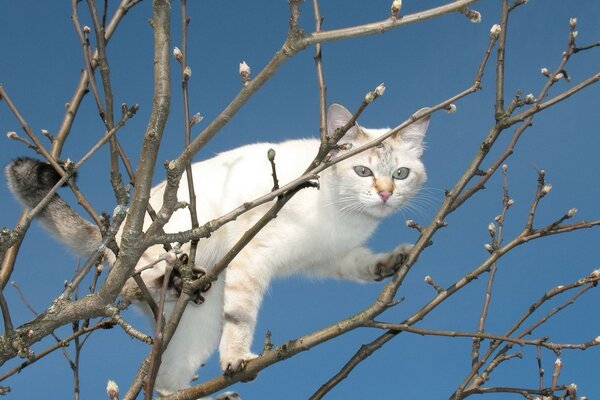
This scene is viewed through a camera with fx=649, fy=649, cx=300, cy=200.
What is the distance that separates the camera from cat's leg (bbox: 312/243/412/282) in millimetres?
4305

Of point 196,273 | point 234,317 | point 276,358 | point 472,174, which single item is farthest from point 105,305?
point 472,174

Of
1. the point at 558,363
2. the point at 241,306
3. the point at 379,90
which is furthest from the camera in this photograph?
the point at 241,306

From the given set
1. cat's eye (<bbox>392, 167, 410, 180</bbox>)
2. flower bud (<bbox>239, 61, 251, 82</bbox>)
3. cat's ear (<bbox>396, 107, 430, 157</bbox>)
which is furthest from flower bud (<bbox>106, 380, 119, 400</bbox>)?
cat's ear (<bbox>396, 107, 430, 157</bbox>)

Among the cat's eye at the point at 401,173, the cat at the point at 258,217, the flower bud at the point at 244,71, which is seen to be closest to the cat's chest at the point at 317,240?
the cat at the point at 258,217

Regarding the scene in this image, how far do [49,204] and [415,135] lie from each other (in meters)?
2.51

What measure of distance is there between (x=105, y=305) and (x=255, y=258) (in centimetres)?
155

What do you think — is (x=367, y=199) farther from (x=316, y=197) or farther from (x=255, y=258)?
(x=255, y=258)

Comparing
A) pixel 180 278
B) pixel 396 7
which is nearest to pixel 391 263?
pixel 180 278

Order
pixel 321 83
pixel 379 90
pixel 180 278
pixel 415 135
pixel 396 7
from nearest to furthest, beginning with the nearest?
1. pixel 396 7
2. pixel 379 90
3. pixel 321 83
4. pixel 180 278
5. pixel 415 135

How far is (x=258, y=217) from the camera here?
395 cm

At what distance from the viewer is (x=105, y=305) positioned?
2.42m

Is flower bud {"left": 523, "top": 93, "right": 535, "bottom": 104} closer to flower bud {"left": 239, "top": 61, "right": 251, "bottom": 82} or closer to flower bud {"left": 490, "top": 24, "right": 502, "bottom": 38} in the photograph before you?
flower bud {"left": 490, "top": 24, "right": 502, "bottom": 38}

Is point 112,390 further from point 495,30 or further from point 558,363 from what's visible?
point 558,363

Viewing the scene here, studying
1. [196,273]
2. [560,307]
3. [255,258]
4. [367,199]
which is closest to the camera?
[560,307]
